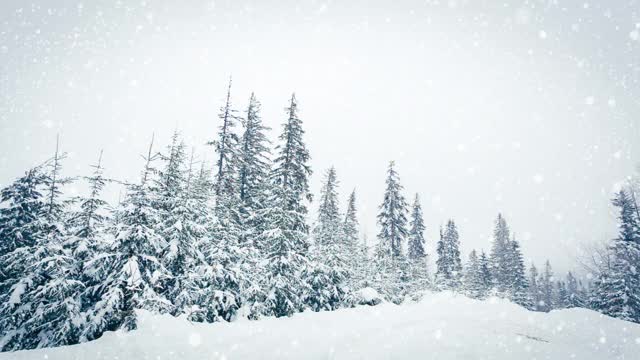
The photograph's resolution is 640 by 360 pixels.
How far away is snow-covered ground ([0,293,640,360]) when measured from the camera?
9242 millimetres

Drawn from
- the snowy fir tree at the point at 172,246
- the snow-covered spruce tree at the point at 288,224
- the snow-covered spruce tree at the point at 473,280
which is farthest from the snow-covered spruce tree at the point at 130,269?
the snow-covered spruce tree at the point at 473,280

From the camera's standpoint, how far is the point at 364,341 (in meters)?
11.1

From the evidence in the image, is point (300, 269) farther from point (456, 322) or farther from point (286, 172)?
point (456, 322)

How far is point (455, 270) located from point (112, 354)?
49.3 m

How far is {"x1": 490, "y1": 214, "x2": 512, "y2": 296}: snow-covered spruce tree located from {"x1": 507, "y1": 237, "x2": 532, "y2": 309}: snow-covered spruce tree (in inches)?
17.0

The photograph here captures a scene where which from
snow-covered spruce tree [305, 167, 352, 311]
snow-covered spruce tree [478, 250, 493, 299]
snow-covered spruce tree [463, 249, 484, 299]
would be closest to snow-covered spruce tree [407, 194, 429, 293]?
snow-covered spruce tree [463, 249, 484, 299]

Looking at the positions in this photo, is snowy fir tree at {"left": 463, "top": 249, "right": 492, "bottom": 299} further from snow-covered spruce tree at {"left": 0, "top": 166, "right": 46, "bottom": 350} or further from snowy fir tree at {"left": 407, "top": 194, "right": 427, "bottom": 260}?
snow-covered spruce tree at {"left": 0, "top": 166, "right": 46, "bottom": 350}

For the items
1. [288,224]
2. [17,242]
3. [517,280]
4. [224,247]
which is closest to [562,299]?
[517,280]

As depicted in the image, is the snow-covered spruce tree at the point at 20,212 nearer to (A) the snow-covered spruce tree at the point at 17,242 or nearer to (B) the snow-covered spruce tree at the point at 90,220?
(A) the snow-covered spruce tree at the point at 17,242

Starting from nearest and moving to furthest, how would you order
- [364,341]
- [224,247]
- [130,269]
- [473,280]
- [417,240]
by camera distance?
[364,341], [130,269], [224,247], [417,240], [473,280]

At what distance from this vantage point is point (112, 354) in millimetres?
9250

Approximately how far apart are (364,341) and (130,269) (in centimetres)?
935

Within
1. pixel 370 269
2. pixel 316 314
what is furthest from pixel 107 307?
pixel 370 269

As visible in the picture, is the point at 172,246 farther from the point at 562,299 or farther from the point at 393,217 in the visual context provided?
the point at 562,299
